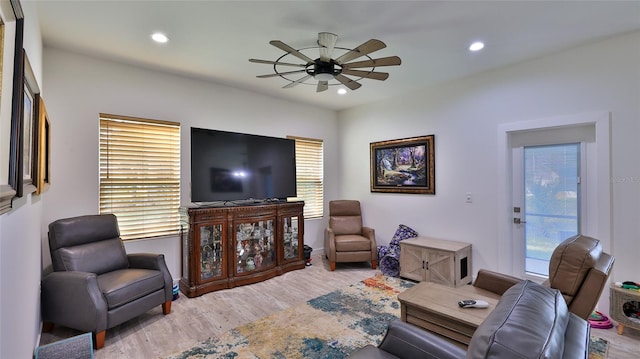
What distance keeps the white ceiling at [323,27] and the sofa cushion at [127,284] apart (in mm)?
2268

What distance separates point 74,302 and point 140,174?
5.04 feet

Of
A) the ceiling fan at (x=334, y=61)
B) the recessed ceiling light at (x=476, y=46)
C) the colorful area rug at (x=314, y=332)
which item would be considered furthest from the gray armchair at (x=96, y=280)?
the recessed ceiling light at (x=476, y=46)

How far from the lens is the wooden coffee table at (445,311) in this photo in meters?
1.91

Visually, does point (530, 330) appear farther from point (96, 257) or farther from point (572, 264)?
point (96, 257)

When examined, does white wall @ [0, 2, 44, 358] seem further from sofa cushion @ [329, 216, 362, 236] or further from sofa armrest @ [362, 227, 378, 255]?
sofa armrest @ [362, 227, 378, 255]

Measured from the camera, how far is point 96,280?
2428 mm

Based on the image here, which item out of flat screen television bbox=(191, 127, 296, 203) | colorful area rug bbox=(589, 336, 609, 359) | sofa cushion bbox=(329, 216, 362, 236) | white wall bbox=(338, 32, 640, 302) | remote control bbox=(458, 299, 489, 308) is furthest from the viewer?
sofa cushion bbox=(329, 216, 362, 236)

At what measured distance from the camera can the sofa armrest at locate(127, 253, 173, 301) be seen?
9.64 feet

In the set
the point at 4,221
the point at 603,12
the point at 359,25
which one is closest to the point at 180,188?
the point at 4,221

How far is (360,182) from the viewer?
5.28 m

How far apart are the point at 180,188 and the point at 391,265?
3.14 m

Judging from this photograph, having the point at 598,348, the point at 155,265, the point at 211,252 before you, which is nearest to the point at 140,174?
the point at 155,265

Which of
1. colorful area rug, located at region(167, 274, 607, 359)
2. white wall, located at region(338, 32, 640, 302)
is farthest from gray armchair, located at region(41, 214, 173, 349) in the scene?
white wall, located at region(338, 32, 640, 302)

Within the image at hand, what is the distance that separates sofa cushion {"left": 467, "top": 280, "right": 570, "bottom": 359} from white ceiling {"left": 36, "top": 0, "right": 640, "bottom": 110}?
7.25 ft
